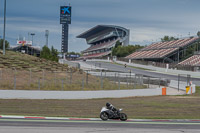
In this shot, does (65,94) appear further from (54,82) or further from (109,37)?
Answer: (109,37)

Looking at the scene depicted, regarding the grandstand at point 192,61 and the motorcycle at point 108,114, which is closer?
the motorcycle at point 108,114

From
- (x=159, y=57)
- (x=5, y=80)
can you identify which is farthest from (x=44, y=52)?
(x=5, y=80)

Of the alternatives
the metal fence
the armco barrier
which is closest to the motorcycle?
the armco barrier

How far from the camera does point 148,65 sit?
7838 cm

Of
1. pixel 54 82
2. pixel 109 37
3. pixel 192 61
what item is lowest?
pixel 54 82

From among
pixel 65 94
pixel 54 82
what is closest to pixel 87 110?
pixel 65 94

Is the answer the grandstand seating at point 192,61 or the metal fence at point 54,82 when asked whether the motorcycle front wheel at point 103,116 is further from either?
the grandstand seating at point 192,61

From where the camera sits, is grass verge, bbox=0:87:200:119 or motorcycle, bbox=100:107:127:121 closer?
motorcycle, bbox=100:107:127:121

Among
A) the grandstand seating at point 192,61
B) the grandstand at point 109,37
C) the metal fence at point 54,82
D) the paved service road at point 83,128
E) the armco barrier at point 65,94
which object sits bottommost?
the paved service road at point 83,128

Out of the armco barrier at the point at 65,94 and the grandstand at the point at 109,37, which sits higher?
the grandstand at the point at 109,37

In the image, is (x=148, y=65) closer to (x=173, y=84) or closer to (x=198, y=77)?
(x=198, y=77)

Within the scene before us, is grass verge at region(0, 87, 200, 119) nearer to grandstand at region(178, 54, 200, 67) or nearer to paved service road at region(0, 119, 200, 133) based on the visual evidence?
paved service road at region(0, 119, 200, 133)

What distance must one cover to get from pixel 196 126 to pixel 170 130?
2.04m

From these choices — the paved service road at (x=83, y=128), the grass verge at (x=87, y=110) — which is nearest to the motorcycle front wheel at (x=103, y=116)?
the paved service road at (x=83, y=128)
